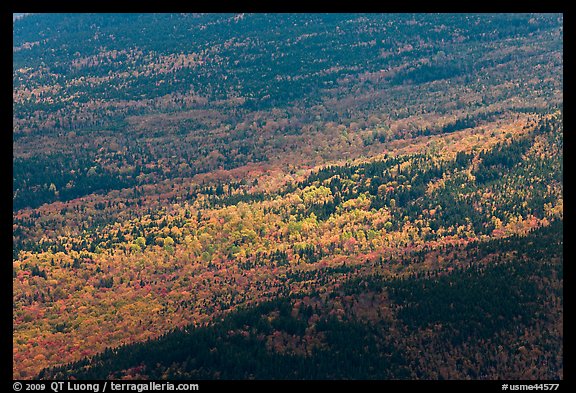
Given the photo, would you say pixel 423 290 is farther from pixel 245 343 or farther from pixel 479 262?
pixel 245 343

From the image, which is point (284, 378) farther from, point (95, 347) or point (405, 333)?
point (95, 347)
